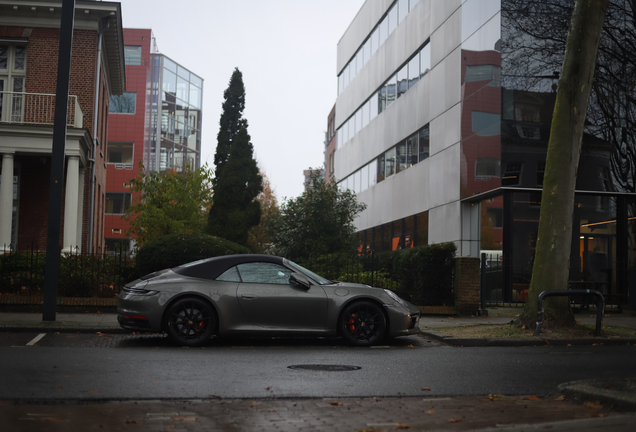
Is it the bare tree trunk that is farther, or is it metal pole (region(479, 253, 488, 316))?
metal pole (region(479, 253, 488, 316))

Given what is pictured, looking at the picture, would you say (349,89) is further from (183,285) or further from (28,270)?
(183,285)

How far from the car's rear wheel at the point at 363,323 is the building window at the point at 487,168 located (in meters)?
9.47

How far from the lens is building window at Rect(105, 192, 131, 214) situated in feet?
201

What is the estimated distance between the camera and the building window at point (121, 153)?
62.3 meters

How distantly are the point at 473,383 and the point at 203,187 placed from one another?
122 ft

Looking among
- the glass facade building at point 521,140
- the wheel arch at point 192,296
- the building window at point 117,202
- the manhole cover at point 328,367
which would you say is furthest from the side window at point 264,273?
the building window at point 117,202

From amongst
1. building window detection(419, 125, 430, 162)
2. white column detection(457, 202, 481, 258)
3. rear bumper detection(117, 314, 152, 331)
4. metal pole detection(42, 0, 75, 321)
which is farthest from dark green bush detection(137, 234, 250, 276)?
building window detection(419, 125, 430, 162)

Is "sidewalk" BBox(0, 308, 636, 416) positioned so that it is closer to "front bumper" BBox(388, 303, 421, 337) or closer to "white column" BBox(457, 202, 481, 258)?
"front bumper" BBox(388, 303, 421, 337)

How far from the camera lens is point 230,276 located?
10117 mm

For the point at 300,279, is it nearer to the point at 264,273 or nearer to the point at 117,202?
the point at 264,273

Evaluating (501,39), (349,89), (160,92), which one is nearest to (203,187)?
(349,89)

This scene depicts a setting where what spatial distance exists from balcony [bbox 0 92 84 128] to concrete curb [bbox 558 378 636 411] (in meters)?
18.0

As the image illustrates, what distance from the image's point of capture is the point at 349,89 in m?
40.0

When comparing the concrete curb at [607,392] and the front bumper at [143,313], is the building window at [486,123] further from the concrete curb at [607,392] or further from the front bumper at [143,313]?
the concrete curb at [607,392]
